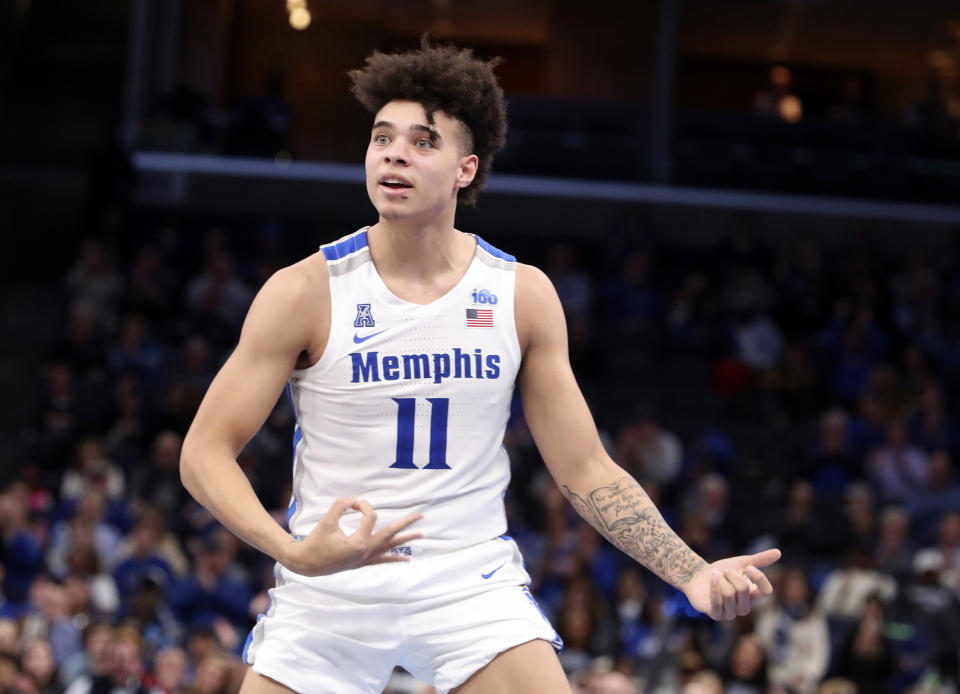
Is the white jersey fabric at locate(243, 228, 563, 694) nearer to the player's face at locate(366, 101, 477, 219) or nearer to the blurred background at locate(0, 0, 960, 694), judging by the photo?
the player's face at locate(366, 101, 477, 219)

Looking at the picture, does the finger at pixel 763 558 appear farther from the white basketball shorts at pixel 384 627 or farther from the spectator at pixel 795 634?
the spectator at pixel 795 634

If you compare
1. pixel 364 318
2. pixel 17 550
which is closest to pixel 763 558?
pixel 364 318

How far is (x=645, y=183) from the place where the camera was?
58.9 feet

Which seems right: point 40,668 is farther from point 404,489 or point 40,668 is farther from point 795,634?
point 404,489

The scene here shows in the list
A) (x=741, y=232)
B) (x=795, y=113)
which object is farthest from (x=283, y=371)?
(x=795, y=113)

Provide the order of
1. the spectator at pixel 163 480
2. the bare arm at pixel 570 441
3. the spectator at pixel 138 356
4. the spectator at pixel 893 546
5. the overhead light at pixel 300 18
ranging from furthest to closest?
the overhead light at pixel 300 18, the spectator at pixel 138 356, the spectator at pixel 163 480, the spectator at pixel 893 546, the bare arm at pixel 570 441

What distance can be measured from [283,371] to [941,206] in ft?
52.4

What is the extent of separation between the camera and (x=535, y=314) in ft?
13.4

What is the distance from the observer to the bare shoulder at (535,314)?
13.4ft

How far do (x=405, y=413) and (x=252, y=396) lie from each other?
0.45m

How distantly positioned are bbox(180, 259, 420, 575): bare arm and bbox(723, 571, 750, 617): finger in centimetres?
120

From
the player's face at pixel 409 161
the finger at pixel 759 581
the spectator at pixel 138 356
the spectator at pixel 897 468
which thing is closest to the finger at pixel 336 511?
the player's face at pixel 409 161

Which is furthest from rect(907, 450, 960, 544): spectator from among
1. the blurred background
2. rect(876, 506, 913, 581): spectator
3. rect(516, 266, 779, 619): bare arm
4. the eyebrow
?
the eyebrow

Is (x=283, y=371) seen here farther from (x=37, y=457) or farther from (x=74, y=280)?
(x=74, y=280)
